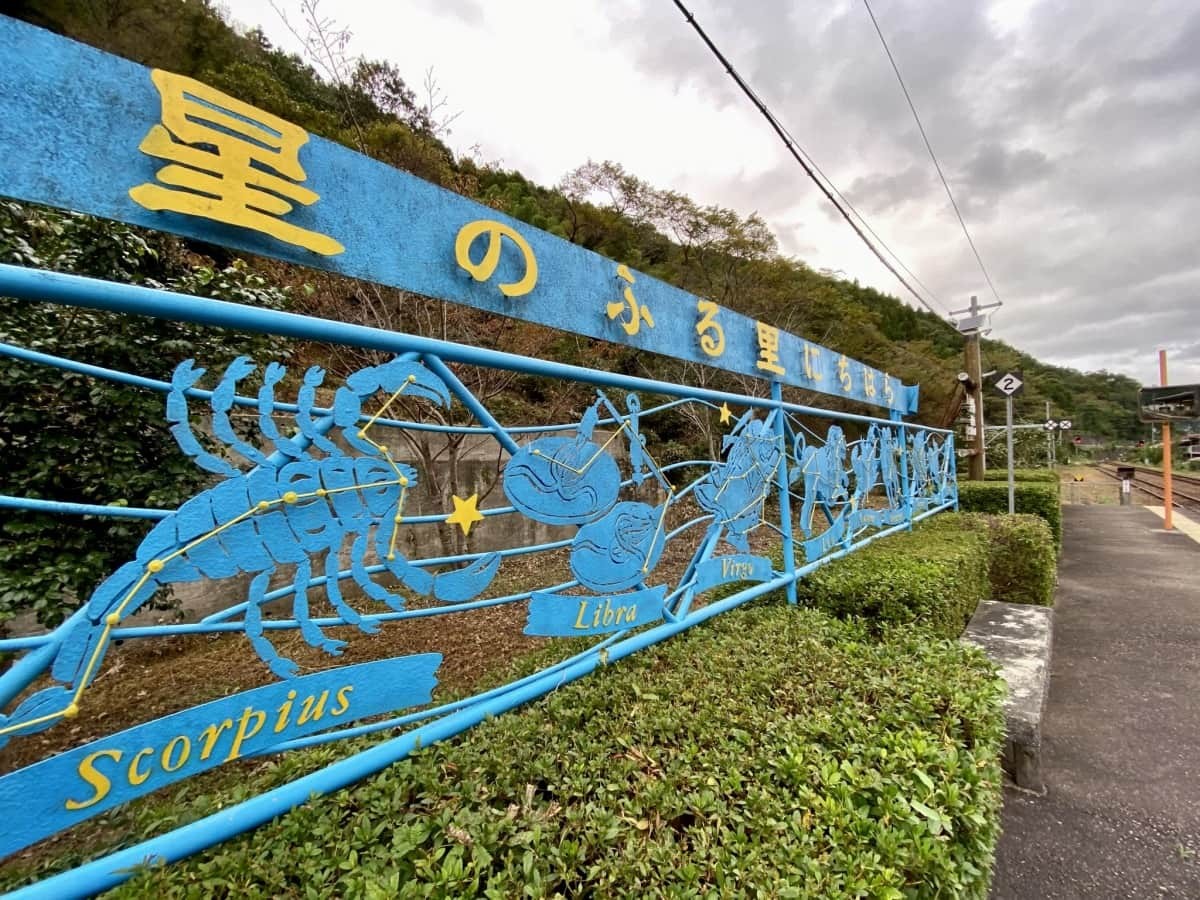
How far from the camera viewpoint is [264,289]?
361 cm

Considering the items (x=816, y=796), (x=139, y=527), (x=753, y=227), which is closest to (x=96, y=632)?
(x=816, y=796)

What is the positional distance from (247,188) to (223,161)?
0.08m

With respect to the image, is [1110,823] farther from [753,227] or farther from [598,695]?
[753,227]

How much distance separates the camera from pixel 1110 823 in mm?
2109

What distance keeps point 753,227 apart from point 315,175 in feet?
44.2

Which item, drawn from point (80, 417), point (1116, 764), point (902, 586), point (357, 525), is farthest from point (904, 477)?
point (80, 417)

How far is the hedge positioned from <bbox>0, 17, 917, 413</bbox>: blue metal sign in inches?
59.3

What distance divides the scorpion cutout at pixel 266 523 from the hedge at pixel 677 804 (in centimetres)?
41

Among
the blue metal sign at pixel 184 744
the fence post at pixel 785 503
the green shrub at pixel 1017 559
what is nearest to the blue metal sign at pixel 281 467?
the blue metal sign at pixel 184 744

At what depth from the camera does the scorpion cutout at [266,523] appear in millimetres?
981

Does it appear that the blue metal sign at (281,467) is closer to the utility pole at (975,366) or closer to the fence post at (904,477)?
the fence post at (904,477)

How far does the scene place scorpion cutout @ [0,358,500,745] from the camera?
981mm

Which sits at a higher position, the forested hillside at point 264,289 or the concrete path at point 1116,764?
the forested hillside at point 264,289

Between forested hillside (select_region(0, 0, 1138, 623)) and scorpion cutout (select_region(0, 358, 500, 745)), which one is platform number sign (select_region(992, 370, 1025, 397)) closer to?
forested hillside (select_region(0, 0, 1138, 623))
